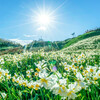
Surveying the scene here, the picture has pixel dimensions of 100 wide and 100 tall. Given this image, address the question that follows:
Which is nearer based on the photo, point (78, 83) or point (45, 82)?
point (78, 83)

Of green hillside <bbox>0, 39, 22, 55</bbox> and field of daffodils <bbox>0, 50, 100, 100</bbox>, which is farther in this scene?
green hillside <bbox>0, 39, 22, 55</bbox>

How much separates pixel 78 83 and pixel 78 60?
223cm

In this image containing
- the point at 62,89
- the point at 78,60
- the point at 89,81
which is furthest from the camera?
the point at 78,60

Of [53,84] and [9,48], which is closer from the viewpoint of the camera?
[53,84]

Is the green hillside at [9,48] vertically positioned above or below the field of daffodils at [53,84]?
above

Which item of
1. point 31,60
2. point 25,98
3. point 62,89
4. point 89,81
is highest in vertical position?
point 31,60

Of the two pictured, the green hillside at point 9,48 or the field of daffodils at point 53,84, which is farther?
the green hillside at point 9,48

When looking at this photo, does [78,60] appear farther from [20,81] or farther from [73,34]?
[73,34]

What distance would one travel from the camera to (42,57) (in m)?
5.64

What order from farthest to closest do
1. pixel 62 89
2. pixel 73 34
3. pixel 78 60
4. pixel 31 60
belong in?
pixel 73 34
pixel 31 60
pixel 78 60
pixel 62 89

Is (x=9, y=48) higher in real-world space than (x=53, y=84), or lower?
higher

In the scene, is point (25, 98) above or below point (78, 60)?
below

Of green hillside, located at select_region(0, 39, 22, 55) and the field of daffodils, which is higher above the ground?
green hillside, located at select_region(0, 39, 22, 55)

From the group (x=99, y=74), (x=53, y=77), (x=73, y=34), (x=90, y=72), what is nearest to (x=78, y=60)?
(x=90, y=72)
